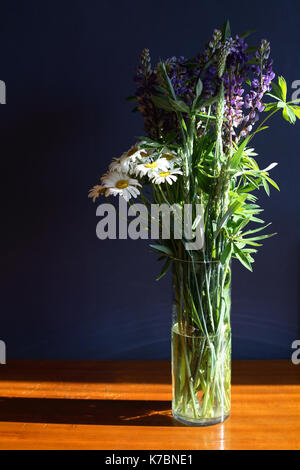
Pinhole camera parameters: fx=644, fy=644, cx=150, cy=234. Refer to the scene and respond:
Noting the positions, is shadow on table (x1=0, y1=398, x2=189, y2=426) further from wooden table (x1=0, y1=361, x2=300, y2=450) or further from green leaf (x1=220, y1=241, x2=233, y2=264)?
green leaf (x1=220, y1=241, x2=233, y2=264)

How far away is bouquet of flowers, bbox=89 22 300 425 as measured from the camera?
108 cm

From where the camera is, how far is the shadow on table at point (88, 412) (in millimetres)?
1205

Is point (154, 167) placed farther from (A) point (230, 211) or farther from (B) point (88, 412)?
(B) point (88, 412)

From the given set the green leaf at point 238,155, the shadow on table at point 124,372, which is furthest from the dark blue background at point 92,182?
the green leaf at point 238,155

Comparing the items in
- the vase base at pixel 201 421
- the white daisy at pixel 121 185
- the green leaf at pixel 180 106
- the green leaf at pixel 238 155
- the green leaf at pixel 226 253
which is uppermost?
the green leaf at pixel 180 106

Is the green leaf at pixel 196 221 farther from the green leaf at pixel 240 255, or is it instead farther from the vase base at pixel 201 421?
the vase base at pixel 201 421

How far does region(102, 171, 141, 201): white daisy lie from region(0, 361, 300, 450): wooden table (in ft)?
1.40

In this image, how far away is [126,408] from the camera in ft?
4.13

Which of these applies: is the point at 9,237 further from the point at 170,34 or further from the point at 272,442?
the point at 272,442

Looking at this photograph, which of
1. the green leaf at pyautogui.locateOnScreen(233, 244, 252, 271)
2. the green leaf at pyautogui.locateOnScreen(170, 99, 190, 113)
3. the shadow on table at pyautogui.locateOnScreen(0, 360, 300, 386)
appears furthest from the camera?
the shadow on table at pyautogui.locateOnScreen(0, 360, 300, 386)

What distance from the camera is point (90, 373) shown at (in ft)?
4.64

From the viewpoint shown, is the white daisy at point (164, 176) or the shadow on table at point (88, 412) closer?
the white daisy at point (164, 176)

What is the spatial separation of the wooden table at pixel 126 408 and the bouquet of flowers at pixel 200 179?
0.06 m

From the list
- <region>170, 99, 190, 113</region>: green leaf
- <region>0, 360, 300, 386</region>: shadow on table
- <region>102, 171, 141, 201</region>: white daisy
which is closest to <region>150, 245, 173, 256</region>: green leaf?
<region>102, 171, 141, 201</region>: white daisy
